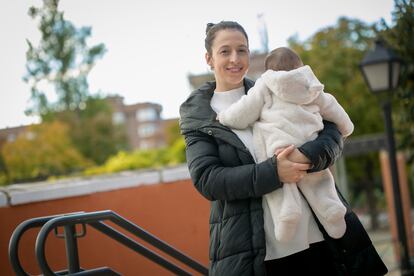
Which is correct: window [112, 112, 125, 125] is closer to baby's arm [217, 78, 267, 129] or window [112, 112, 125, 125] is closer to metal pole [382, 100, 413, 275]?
metal pole [382, 100, 413, 275]

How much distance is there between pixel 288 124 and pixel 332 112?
0.85 ft

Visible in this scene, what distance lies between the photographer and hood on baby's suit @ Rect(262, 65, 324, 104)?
2064 millimetres

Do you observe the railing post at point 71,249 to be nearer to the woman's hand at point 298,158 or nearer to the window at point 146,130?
the woman's hand at point 298,158

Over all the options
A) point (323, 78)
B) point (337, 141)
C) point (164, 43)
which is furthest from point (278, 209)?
point (323, 78)

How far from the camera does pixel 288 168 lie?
199cm

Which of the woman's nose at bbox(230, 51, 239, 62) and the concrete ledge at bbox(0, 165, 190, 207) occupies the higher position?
the woman's nose at bbox(230, 51, 239, 62)

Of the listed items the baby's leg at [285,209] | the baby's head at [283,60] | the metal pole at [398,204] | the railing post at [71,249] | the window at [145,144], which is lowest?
the window at [145,144]

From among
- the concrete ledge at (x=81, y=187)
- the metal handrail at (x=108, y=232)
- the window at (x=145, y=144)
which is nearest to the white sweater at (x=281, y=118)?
the metal handrail at (x=108, y=232)

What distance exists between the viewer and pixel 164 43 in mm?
4617

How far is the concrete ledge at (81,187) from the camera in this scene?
12.4ft

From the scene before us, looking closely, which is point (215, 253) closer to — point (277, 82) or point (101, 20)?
point (277, 82)

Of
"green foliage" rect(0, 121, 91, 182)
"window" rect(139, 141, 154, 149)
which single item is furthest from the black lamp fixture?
"window" rect(139, 141, 154, 149)

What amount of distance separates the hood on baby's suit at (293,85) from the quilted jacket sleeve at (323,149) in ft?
0.52

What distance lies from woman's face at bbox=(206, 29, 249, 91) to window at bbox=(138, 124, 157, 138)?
78.9 metres
